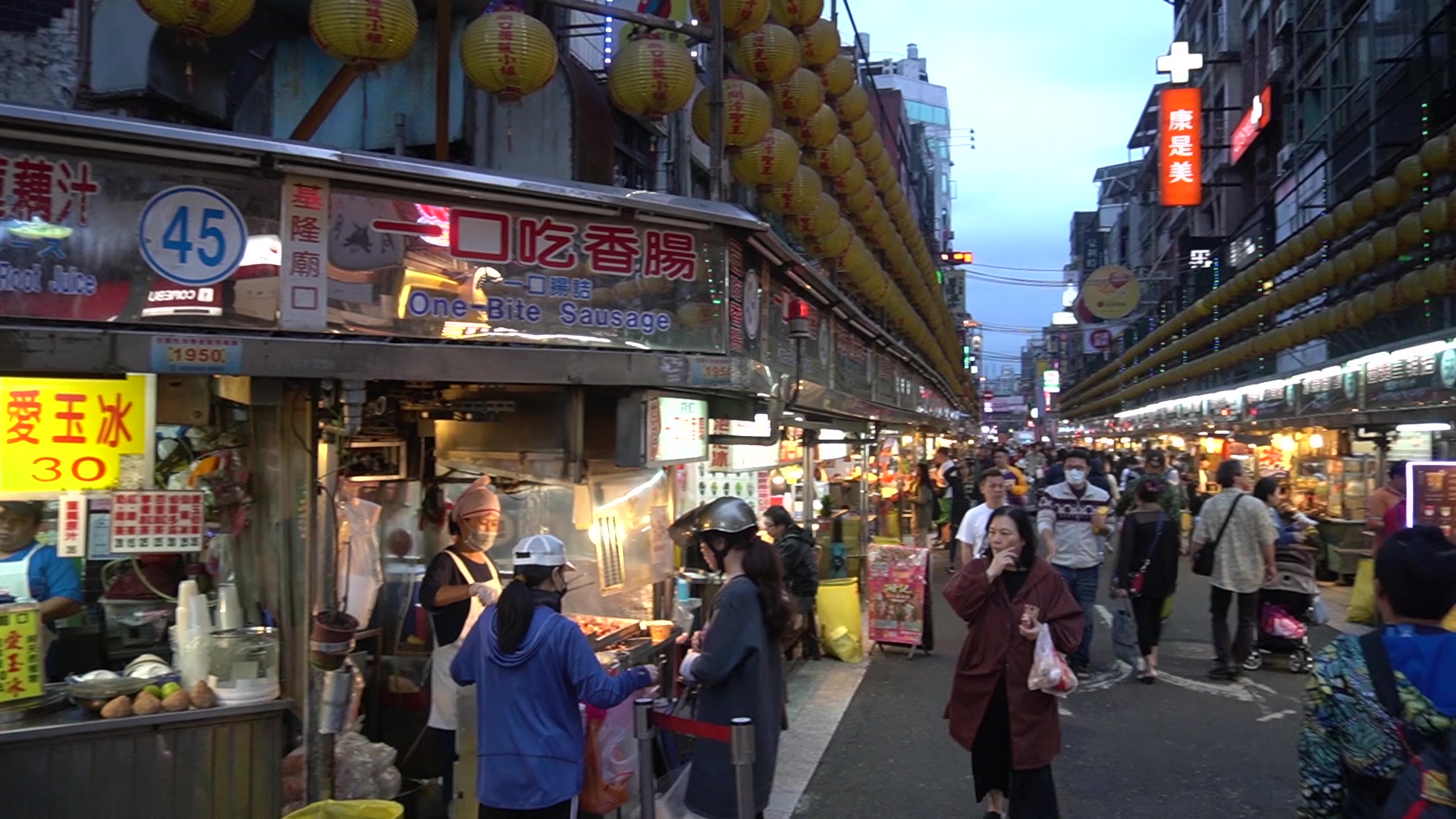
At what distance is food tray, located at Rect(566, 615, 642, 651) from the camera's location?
650 centimetres

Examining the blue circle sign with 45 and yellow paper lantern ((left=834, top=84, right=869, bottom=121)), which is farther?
yellow paper lantern ((left=834, top=84, right=869, bottom=121))

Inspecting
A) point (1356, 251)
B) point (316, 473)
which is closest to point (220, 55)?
point (316, 473)

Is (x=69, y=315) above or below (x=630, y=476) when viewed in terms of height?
above

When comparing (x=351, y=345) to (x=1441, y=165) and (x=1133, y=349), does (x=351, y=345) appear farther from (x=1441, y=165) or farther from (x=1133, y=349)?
(x=1133, y=349)

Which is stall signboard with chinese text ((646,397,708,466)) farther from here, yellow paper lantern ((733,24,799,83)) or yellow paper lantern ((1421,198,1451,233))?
yellow paper lantern ((1421,198,1451,233))


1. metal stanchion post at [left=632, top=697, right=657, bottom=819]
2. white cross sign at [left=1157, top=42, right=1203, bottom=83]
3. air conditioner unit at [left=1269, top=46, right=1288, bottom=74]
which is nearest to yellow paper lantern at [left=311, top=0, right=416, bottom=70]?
metal stanchion post at [left=632, top=697, right=657, bottom=819]

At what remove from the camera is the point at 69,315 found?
16.3 feet

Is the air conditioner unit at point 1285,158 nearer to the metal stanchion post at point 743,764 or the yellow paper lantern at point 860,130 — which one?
the yellow paper lantern at point 860,130

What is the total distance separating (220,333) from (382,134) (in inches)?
154

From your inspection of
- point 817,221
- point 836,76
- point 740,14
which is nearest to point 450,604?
point 740,14

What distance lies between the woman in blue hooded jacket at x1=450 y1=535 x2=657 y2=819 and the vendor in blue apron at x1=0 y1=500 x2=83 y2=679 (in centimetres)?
302

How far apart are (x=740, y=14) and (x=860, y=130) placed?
5.83 metres

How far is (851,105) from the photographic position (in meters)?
13.1

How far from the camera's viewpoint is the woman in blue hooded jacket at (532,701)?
4199mm
